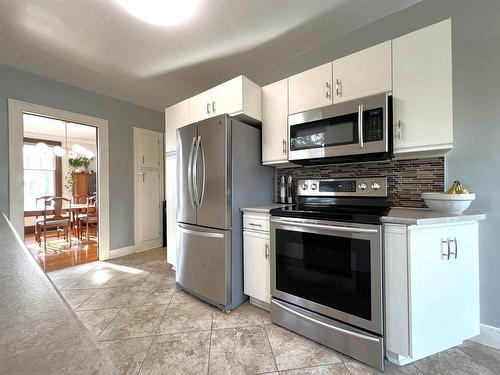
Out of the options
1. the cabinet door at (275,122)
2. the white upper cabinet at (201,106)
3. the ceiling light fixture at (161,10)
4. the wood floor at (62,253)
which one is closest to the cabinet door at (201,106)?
the white upper cabinet at (201,106)

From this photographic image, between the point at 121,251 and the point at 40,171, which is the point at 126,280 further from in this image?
the point at 40,171

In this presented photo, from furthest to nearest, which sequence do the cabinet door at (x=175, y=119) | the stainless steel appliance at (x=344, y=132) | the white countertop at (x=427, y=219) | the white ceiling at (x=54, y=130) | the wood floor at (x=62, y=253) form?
the white ceiling at (x=54, y=130)
the wood floor at (x=62, y=253)
the cabinet door at (x=175, y=119)
the stainless steel appliance at (x=344, y=132)
the white countertop at (x=427, y=219)

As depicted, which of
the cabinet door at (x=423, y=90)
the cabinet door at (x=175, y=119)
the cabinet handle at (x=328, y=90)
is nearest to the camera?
the cabinet door at (x=423, y=90)

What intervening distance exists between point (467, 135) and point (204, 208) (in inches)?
82.8

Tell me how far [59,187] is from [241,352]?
670 centimetres

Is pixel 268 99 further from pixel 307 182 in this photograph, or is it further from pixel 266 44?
pixel 307 182

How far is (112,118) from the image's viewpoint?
11.6 feet

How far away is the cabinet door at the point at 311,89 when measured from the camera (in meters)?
1.89

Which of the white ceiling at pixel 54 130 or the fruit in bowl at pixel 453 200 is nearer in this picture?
the fruit in bowl at pixel 453 200

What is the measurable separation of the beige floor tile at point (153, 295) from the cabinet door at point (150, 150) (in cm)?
217

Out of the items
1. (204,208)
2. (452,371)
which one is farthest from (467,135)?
(204,208)

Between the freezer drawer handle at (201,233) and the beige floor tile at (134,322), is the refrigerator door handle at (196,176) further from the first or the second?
the beige floor tile at (134,322)

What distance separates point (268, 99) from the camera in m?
2.30

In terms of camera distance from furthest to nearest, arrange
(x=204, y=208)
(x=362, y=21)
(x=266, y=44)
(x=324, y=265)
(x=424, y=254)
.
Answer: (x=266, y=44)
(x=204, y=208)
(x=362, y=21)
(x=324, y=265)
(x=424, y=254)
